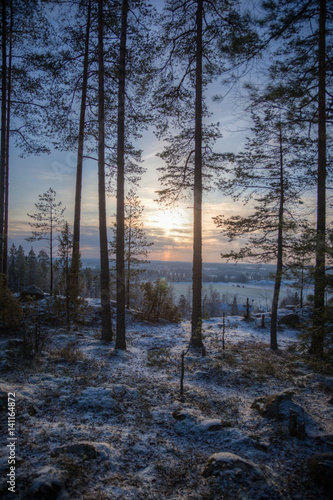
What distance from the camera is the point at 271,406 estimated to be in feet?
13.9

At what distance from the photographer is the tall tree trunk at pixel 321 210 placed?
4031 millimetres

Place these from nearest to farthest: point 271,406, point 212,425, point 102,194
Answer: point 212,425 < point 271,406 < point 102,194

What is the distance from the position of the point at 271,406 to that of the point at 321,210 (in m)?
6.56

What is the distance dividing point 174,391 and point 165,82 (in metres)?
10.4

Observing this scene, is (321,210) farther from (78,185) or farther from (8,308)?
(8,308)

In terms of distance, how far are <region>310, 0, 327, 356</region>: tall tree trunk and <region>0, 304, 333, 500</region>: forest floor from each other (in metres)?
0.76

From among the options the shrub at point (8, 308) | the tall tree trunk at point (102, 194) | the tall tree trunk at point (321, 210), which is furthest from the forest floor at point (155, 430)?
the tall tree trunk at point (102, 194)

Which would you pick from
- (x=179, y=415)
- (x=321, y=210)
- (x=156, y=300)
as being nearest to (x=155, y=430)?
(x=179, y=415)

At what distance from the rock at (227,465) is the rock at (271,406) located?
1499 millimetres

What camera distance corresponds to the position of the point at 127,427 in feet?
12.2

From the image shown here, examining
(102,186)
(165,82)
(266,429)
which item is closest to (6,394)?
(266,429)

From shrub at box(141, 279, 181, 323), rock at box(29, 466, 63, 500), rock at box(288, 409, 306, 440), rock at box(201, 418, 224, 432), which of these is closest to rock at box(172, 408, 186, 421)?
rock at box(201, 418, 224, 432)

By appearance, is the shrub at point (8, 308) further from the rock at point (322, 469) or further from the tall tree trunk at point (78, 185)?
the rock at point (322, 469)

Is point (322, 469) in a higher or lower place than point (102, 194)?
lower
